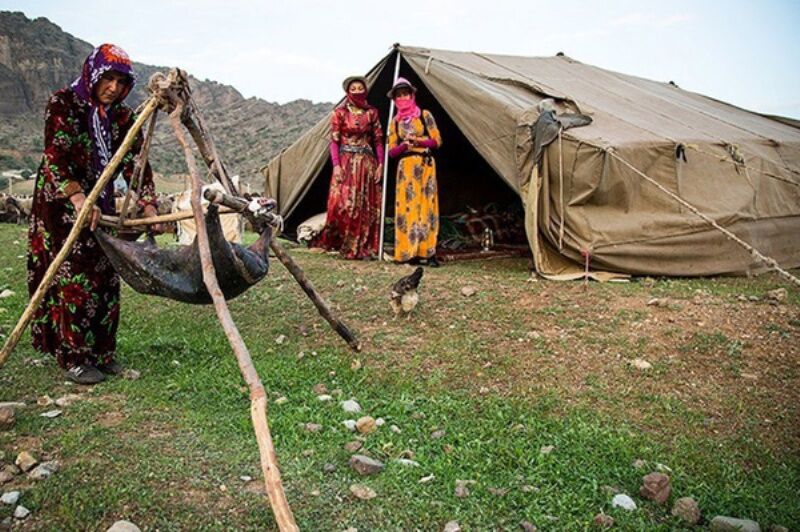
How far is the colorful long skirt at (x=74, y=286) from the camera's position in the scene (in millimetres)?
3547

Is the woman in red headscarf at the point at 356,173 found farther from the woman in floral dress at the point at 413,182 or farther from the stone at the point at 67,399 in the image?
the stone at the point at 67,399

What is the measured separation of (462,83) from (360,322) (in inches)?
120

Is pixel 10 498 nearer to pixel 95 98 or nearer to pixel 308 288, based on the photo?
pixel 308 288

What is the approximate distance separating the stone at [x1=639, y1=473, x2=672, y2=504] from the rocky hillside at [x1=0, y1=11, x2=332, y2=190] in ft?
77.7

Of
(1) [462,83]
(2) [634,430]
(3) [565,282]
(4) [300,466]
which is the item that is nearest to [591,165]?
(3) [565,282]

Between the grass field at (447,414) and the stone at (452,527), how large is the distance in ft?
0.10

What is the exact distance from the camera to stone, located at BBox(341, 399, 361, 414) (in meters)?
3.13

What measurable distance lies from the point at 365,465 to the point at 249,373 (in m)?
0.62

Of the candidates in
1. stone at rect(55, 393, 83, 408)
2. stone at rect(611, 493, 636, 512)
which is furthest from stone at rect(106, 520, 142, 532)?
stone at rect(611, 493, 636, 512)

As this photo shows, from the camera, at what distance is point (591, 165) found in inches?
212

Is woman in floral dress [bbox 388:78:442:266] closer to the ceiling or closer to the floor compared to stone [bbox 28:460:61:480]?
closer to the ceiling

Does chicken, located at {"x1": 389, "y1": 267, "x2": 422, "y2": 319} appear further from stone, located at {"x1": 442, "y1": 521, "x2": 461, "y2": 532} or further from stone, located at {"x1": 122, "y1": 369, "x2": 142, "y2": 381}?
stone, located at {"x1": 442, "y1": 521, "x2": 461, "y2": 532}

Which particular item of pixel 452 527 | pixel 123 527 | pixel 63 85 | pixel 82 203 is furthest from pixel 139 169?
pixel 63 85

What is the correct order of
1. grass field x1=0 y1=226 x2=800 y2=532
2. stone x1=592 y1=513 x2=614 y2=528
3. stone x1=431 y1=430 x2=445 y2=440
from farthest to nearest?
stone x1=431 y1=430 x2=445 y2=440 < grass field x1=0 y1=226 x2=800 y2=532 < stone x1=592 y1=513 x2=614 y2=528
